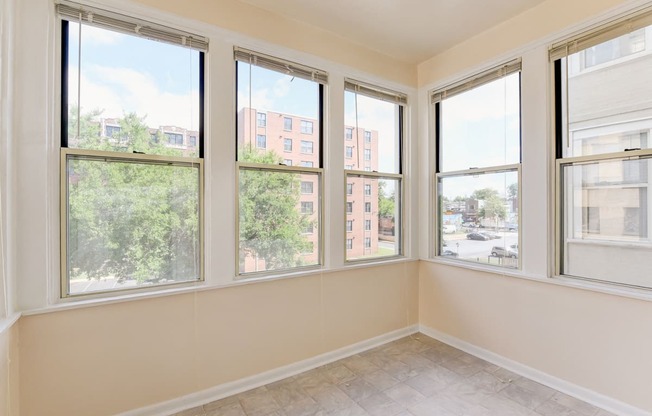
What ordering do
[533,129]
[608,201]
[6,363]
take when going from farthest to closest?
[533,129] < [608,201] < [6,363]

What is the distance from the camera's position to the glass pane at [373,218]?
2.90 metres

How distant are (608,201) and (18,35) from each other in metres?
3.76

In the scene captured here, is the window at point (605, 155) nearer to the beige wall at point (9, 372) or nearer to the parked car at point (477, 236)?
the parked car at point (477, 236)

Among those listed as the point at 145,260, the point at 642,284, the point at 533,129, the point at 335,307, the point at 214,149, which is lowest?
the point at 335,307

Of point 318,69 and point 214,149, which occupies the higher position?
point 318,69

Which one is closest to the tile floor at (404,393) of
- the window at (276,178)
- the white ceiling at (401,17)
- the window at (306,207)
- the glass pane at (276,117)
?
the window at (276,178)

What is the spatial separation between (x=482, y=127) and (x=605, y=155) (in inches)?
38.3

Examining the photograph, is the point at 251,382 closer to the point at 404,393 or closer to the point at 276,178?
the point at 404,393

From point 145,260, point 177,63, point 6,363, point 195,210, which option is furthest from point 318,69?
point 6,363

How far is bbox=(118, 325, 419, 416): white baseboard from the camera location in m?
1.98

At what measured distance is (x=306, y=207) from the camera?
2.63 metres

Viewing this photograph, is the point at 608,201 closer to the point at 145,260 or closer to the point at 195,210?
the point at 195,210

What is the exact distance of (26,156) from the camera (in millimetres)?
1626

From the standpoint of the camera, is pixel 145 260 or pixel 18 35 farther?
pixel 145 260
